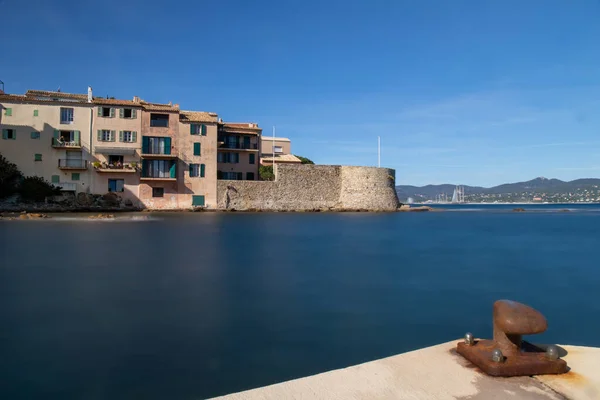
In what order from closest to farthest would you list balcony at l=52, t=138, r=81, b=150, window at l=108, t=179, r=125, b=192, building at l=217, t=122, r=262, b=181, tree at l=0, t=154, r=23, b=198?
tree at l=0, t=154, r=23, b=198 → balcony at l=52, t=138, r=81, b=150 → window at l=108, t=179, r=125, b=192 → building at l=217, t=122, r=262, b=181

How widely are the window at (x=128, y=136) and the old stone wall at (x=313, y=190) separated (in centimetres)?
880

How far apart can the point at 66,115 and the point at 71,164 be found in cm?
427

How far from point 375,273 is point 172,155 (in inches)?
1211

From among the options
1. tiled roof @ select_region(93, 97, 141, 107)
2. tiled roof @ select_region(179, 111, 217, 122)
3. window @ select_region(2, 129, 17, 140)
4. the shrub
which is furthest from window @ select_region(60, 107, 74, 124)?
tiled roof @ select_region(179, 111, 217, 122)

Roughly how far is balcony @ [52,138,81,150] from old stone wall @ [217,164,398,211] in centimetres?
1282

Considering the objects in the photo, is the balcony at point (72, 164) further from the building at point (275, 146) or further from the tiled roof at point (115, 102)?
the building at point (275, 146)

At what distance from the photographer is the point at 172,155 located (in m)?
40.1

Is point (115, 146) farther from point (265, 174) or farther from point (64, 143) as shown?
point (265, 174)

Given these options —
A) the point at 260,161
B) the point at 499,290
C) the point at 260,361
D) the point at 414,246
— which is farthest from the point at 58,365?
the point at 260,161

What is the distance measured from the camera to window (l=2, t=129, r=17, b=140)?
35.9m

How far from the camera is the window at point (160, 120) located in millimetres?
40188

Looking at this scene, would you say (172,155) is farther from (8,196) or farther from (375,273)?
(375,273)

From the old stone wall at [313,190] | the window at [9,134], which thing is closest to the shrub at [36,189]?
the window at [9,134]

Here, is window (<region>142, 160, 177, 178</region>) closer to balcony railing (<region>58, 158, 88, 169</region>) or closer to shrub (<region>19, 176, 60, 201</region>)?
balcony railing (<region>58, 158, 88, 169</region>)
